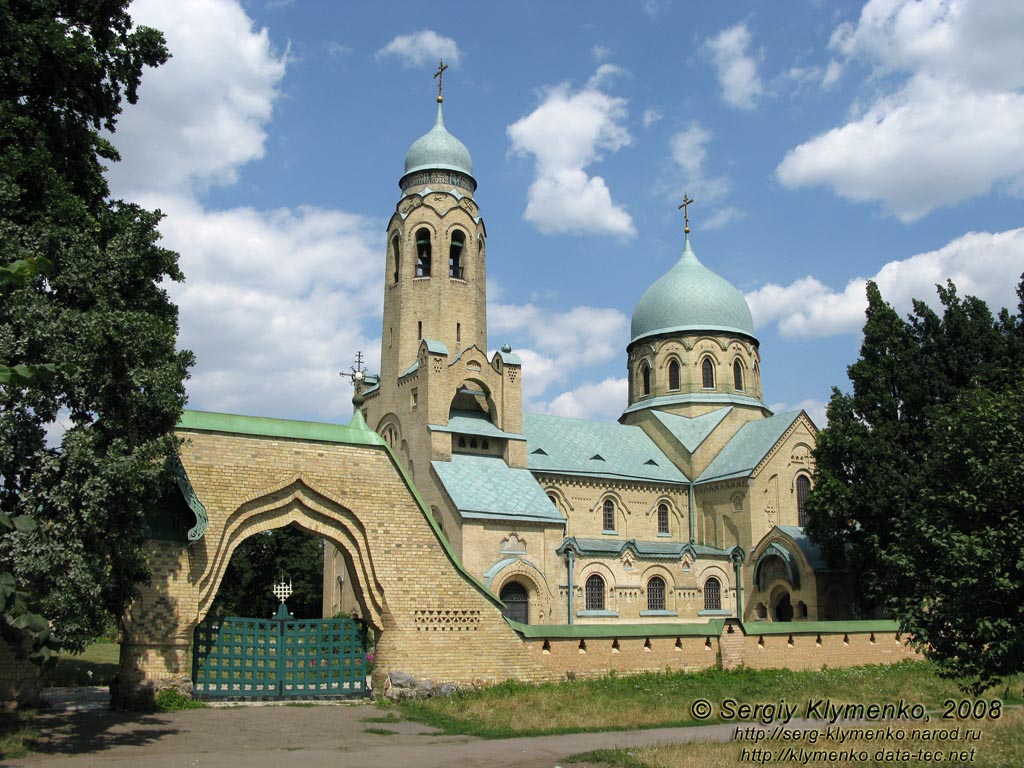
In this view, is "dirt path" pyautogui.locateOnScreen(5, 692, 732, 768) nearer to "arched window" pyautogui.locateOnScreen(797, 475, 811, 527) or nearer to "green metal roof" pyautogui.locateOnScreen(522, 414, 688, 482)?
"green metal roof" pyautogui.locateOnScreen(522, 414, 688, 482)

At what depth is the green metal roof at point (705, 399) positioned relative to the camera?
40.5 m

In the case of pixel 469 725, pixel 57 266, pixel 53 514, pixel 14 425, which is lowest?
pixel 469 725

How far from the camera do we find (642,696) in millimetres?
16062

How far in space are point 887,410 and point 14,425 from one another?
26260 mm

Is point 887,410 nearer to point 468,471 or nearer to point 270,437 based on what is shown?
point 468,471

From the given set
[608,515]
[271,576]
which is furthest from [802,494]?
[271,576]

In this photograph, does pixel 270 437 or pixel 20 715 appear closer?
pixel 20 715

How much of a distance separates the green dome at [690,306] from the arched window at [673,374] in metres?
1.51

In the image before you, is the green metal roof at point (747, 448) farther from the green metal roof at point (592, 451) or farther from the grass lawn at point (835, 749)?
the grass lawn at point (835, 749)

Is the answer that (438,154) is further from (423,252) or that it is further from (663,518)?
(663,518)

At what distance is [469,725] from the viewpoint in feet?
44.4

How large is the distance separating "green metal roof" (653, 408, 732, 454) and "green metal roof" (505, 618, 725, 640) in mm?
18503

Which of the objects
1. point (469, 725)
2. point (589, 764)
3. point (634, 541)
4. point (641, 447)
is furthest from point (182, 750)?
point (641, 447)

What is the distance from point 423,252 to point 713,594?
16798mm
